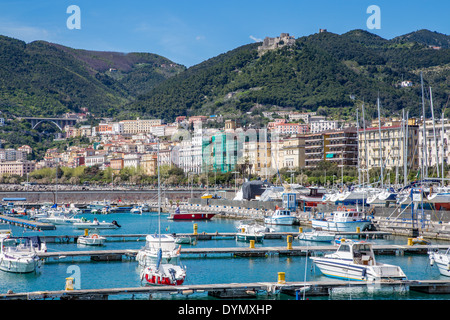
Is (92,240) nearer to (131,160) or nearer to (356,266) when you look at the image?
(356,266)

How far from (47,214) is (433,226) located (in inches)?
1688

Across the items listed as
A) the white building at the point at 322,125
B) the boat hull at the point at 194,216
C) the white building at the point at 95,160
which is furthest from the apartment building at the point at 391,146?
the white building at the point at 95,160

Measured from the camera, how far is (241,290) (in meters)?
24.3

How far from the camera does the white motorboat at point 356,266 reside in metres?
26.3

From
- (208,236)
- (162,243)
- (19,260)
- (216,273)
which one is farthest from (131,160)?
(216,273)

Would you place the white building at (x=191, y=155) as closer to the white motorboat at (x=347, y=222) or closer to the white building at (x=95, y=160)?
the white building at (x=95, y=160)

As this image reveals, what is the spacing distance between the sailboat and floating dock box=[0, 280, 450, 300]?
5.22 ft

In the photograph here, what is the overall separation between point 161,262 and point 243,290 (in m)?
8.18

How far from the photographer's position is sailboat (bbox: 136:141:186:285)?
26500 mm

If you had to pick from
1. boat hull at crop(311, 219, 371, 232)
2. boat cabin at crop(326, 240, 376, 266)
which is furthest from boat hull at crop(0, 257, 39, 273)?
boat hull at crop(311, 219, 371, 232)

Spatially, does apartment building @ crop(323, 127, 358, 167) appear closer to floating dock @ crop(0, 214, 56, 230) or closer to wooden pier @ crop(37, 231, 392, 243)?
floating dock @ crop(0, 214, 56, 230)

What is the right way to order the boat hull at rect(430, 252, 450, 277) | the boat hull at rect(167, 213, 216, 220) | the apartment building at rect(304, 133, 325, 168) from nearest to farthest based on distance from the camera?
1. the boat hull at rect(430, 252, 450, 277)
2. the boat hull at rect(167, 213, 216, 220)
3. the apartment building at rect(304, 133, 325, 168)
